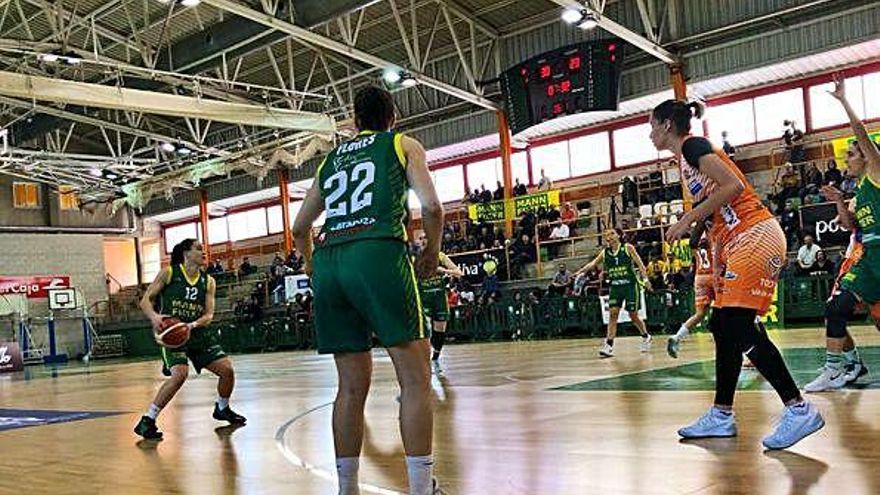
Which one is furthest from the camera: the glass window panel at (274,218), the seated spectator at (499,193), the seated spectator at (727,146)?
the glass window panel at (274,218)

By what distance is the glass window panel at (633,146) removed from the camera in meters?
27.3

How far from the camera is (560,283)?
23.3 meters

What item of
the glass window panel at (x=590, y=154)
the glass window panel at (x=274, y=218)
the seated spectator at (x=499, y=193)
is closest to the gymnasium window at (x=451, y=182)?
the seated spectator at (x=499, y=193)

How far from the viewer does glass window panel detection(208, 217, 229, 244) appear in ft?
138

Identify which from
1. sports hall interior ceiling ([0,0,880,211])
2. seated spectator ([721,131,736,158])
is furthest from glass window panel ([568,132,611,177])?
seated spectator ([721,131,736,158])

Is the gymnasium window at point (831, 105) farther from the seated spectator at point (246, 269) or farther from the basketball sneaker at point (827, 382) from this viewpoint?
the seated spectator at point (246, 269)

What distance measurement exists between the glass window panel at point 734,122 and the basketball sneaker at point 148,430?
20.9 metres

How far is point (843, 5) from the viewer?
21969mm

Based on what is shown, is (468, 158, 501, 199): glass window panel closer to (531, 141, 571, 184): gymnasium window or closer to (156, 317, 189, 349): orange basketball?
(531, 141, 571, 184): gymnasium window

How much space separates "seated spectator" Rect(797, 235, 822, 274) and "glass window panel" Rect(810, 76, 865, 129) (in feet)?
19.1

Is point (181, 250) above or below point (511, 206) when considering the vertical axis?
below

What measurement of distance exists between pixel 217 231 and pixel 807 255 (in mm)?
29764

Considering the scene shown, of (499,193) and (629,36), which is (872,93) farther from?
(499,193)

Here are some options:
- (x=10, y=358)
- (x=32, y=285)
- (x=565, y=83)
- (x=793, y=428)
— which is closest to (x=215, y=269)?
(x=32, y=285)
